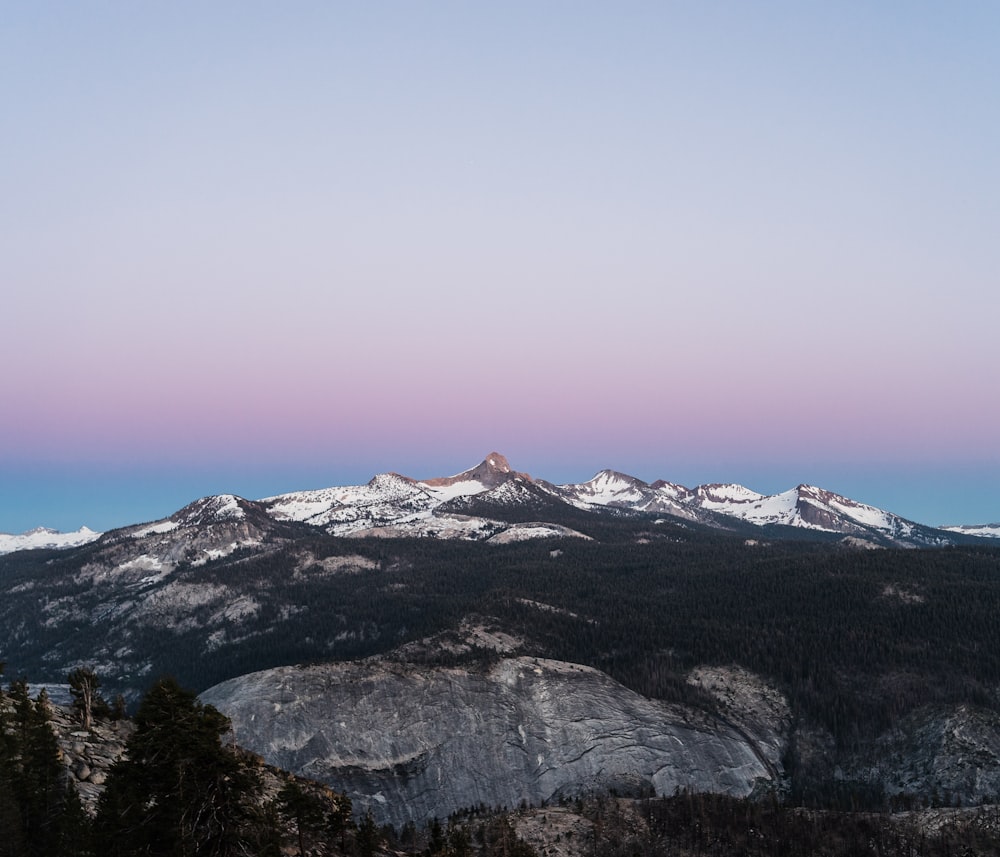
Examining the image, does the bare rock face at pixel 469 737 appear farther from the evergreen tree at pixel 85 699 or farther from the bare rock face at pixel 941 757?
the evergreen tree at pixel 85 699

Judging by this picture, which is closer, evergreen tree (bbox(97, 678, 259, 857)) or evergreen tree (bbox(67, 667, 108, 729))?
evergreen tree (bbox(97, 678, 259, 857))

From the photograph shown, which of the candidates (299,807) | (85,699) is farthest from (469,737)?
(299,807)

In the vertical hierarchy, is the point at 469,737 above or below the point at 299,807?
below

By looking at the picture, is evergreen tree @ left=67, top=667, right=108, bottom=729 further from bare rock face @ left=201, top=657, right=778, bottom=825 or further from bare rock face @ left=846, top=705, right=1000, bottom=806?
bare rock face @ left=846, top=705, right=1000, bottom=806

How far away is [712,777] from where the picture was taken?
153 m

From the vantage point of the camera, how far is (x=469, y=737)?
156 m

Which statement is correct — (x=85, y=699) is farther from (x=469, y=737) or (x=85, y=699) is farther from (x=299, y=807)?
(x=469, y=737)

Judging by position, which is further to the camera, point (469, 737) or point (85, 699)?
point (469, 737)

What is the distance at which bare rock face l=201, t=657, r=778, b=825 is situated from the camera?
146250 millimetres

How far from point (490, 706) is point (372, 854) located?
95.0m

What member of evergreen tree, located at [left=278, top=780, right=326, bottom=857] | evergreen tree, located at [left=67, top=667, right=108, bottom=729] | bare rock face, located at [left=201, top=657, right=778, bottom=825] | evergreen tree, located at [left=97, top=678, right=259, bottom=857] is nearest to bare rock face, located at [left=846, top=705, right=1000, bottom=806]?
bare rock face, located at [left=201, top=657, right=778, bottom=825]

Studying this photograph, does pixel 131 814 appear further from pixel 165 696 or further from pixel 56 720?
pixel 56 720

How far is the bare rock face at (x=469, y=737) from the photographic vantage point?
146m

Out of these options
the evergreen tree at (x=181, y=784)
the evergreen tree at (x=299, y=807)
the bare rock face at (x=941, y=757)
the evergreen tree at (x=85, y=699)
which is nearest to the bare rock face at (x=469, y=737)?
the bare rock face at (x=941, y=757)
